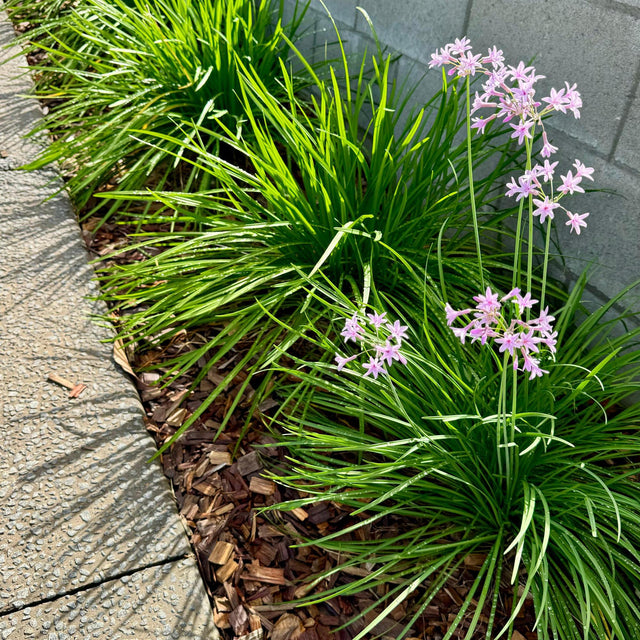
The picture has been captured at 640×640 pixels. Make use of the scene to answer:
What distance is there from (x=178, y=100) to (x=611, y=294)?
5.98 feet

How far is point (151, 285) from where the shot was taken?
2375mm

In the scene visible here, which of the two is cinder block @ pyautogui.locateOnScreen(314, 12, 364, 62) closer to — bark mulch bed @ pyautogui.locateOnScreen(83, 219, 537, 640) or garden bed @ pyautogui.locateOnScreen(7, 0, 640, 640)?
garden bed @ pyautogui.locateOnScreen(7, 0, 640, 640)

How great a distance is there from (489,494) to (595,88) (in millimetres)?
1132

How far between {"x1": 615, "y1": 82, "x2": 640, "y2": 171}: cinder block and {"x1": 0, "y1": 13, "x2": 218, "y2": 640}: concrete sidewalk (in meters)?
1.51

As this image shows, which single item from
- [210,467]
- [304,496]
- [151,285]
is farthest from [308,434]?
[151,285]

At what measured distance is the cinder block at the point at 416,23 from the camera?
225cm

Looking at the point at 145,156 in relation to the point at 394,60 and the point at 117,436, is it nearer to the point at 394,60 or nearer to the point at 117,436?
the point at 394,60

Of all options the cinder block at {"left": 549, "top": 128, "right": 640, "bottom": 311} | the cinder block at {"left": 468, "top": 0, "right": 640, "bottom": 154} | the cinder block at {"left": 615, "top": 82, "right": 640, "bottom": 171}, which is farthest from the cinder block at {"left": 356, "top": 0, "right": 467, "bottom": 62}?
the cinder block at {"left": 615, "top": 82, "right": 640, "bottom": 171}

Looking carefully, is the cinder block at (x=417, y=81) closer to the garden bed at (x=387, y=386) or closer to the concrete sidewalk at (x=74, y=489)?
the garden bed at (x=387, y=386)

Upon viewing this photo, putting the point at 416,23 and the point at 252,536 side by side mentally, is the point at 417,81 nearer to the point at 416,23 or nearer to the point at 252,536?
the point at 416,23

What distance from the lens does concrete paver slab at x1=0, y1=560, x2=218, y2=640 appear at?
1.41m

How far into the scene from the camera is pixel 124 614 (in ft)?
4.73

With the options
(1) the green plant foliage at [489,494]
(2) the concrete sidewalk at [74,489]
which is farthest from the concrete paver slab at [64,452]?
(1) the green plant foliage at [489,494]

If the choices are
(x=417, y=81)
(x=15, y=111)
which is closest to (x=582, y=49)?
(x=417, y=81)
